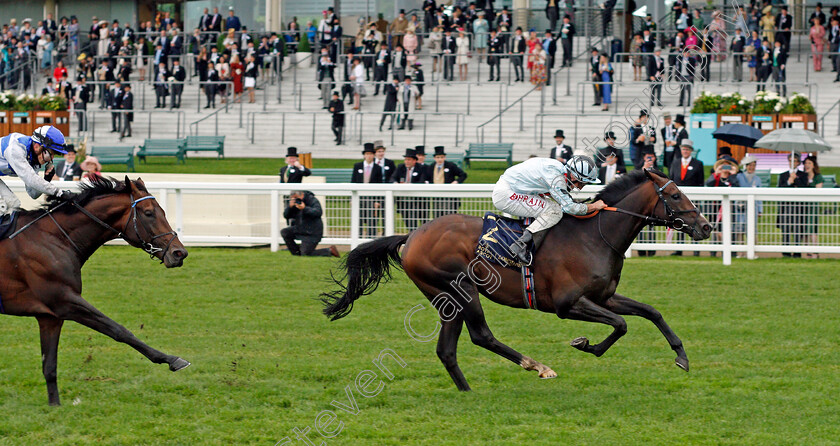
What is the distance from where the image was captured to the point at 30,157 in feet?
21.1

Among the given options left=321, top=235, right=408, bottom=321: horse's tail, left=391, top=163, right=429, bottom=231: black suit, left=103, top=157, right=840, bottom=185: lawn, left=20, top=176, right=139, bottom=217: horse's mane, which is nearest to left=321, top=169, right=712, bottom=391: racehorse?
left=321, top=235, right=408, bottom=321: horse's tail

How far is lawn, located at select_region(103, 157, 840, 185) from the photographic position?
18.8 m

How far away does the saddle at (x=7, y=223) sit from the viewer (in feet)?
21.0

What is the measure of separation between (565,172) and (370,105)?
58.3 feet

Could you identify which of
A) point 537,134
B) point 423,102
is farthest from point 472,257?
point 423,102

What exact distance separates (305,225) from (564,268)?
20.2ft

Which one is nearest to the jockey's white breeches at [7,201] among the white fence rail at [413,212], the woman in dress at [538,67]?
the white fence rail at [413,212]

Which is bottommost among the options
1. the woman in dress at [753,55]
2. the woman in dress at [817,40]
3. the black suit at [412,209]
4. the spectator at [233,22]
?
the black suit at [412,209]

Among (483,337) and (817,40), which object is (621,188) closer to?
(483,337)

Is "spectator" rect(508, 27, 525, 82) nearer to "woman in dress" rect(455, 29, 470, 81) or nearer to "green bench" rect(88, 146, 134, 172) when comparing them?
"woman in dress" rect(455, 29, 470, 81)

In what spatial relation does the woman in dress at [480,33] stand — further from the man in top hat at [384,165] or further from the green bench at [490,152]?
the man in top hat at [384,165]

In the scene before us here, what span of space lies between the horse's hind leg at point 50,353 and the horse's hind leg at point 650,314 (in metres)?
3.51

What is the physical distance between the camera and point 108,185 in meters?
6.62

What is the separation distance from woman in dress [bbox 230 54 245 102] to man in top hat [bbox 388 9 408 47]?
428 centimetres
